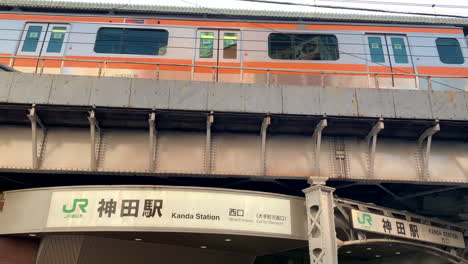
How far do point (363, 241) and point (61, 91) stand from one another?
1164 cm

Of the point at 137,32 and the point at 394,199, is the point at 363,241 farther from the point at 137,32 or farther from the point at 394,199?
the point at 137,32

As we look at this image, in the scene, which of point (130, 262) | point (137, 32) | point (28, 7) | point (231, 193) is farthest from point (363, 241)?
point (28, 7)

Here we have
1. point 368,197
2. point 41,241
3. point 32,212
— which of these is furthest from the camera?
point 368,197

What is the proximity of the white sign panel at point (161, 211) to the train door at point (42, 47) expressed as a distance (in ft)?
23.0

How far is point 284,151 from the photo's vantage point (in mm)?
Answer: 13250

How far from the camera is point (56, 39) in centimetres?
1642

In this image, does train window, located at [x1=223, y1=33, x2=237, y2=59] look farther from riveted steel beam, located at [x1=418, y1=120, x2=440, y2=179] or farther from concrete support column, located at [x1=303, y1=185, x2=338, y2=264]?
riveted steel beam, located at [x1=418, y1=120, x2=440, y2=179]

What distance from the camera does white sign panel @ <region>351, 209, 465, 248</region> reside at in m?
12.7

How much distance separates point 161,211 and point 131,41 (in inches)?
347

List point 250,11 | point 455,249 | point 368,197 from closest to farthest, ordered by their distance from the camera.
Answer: point 455,249
point 368,197
point 250,11

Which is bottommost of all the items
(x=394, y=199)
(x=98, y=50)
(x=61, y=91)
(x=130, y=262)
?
(x=130, y=262)

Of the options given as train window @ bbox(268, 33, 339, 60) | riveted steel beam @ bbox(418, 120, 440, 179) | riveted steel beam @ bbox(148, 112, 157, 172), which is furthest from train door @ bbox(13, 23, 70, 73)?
riveted steel beam @ bbox(418, 120, 440, 179)

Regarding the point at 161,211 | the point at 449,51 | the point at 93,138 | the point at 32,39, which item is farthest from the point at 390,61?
the point at 32,39

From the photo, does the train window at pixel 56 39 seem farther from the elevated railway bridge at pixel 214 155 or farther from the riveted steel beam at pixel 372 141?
the riveted steel beam at pixel 372 141
